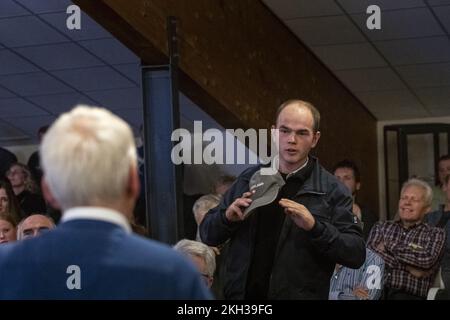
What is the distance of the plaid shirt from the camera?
17.2ft

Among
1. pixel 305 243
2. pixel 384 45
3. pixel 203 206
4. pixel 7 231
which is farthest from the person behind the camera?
pixel 384 45

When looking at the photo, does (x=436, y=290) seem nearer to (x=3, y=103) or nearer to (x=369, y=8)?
(x=369, y=8)

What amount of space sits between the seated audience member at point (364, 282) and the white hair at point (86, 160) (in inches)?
131

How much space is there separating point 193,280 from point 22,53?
6.76 m

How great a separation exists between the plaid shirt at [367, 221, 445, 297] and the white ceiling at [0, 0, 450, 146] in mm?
2448

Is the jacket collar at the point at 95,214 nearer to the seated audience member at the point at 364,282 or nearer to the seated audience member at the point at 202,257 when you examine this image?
the seated audience member at the point at 202,257

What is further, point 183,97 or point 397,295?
point 183,97

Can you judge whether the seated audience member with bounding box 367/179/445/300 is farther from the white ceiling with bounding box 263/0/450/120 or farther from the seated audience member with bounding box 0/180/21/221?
the white ceiling with bounding box 263/0/450/120

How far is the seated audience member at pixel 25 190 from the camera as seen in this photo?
7098mm

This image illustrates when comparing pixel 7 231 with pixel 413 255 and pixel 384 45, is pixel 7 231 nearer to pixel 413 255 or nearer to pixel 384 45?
pixel 413 255

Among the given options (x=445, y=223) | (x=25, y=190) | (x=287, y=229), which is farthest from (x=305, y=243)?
(x=25, y=190)

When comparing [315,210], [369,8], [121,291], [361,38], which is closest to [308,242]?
[315,210]

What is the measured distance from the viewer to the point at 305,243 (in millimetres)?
3836

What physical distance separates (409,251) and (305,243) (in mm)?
1560
